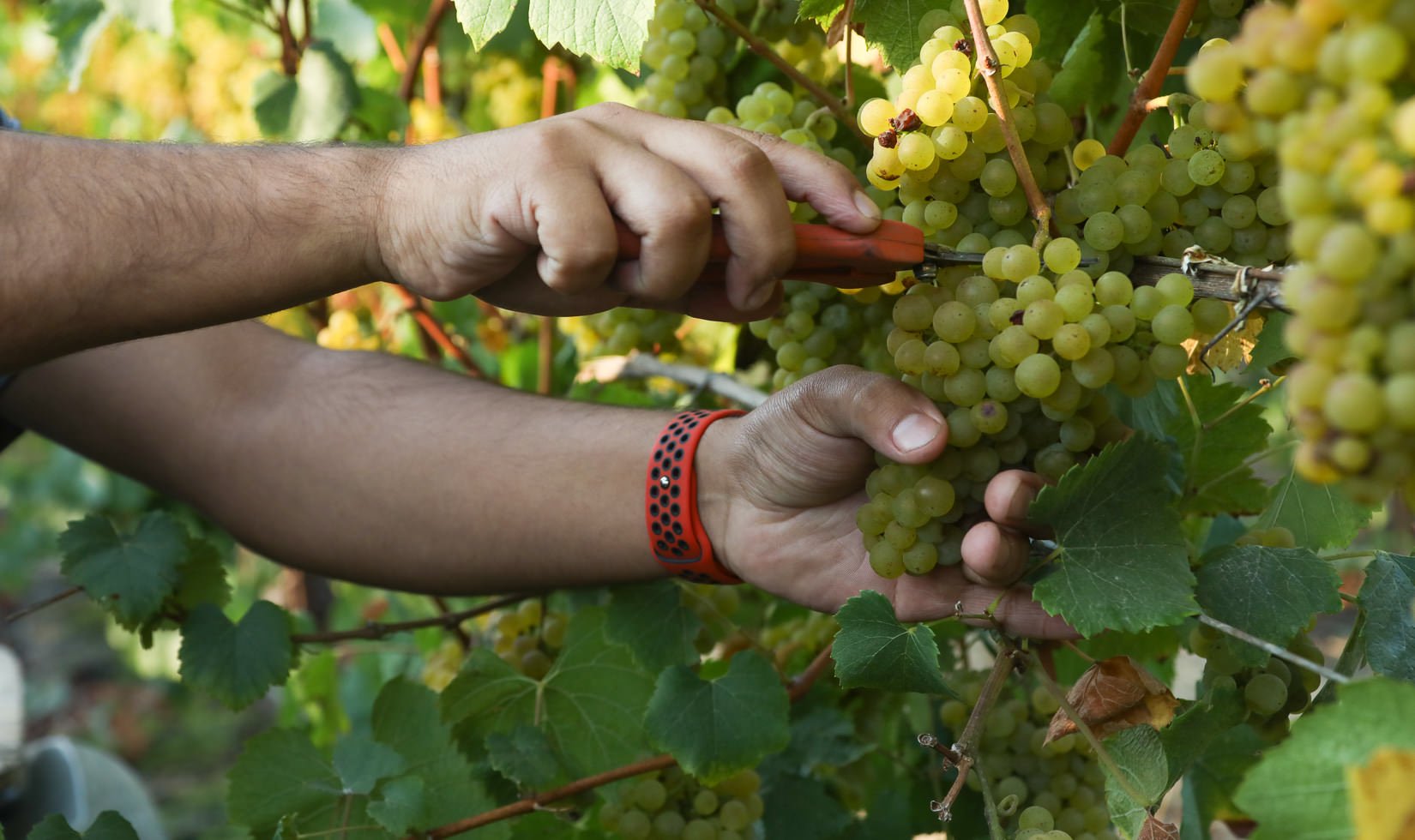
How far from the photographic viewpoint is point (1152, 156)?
83cm

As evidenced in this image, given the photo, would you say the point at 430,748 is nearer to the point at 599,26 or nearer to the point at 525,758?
the point at 525,758

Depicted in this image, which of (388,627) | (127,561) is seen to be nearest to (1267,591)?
(388,627)

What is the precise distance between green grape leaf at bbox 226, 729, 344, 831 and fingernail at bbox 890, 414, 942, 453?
723mm

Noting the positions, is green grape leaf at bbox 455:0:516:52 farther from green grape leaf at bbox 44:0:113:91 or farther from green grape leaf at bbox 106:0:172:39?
green grape leaf at bbox 44:0:113:91

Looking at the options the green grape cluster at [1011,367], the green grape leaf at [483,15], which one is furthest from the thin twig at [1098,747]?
the green grape leaf at [483,15]

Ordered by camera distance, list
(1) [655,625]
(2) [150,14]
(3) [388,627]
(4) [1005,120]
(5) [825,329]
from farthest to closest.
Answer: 1. (2) [150,14]
2. (3) [388,627]
3. (1) [655,625]
4. (5) [825,329]
5. (4) [1005,120]

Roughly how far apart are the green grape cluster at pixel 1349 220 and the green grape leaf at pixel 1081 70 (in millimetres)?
582

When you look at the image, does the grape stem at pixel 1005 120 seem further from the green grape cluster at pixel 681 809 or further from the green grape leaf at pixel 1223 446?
the green grape cluster at pixel 681 809

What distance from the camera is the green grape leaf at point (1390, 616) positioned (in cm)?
82

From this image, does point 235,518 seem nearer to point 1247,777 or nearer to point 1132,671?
point 1132,671

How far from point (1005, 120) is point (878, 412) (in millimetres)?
226

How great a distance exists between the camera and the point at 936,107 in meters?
0.82

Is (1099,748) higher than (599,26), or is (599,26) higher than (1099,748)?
(599,26)

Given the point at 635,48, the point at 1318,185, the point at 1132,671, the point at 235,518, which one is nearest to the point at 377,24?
the point at 235,518
